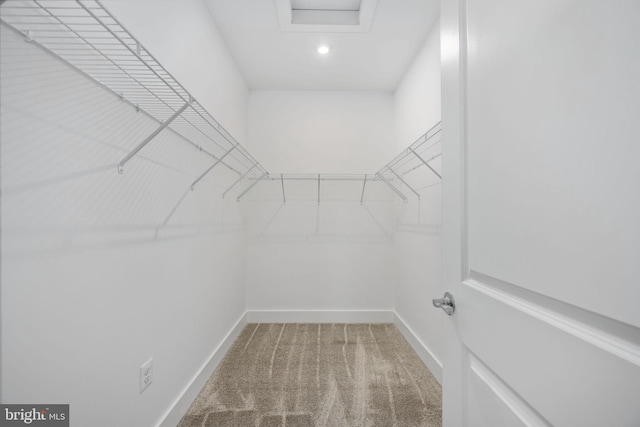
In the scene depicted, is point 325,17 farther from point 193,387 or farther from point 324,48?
point 193,387

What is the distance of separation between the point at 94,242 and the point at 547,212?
4.08 ft

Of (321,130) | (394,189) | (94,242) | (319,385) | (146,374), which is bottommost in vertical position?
(319,385)

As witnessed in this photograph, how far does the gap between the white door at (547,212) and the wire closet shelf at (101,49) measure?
857mm

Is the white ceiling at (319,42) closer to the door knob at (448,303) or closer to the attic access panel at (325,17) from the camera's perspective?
the attic access panel at (325,17)

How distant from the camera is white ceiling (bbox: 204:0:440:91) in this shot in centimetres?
189

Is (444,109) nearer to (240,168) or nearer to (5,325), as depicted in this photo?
(5,325)

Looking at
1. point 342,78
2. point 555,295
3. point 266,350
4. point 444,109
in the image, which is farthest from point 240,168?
point 555,295

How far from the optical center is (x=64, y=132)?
0.82m

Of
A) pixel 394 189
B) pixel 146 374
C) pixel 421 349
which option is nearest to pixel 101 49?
pixel 146 374

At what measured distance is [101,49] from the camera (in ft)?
3.05

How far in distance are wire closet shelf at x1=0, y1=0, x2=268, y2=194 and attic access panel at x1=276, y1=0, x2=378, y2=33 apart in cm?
109

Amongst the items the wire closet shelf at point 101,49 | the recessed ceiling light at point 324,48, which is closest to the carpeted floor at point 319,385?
the wire closet shelf at point 101,49

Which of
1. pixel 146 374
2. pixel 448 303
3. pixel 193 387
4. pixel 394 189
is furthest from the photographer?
pixel 394 189

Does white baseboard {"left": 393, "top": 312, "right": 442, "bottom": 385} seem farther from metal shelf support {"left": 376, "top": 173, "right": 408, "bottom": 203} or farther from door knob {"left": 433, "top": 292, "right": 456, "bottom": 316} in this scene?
door knob {"left": 433, "top": 292, "right": 456, "bottom": 316}
